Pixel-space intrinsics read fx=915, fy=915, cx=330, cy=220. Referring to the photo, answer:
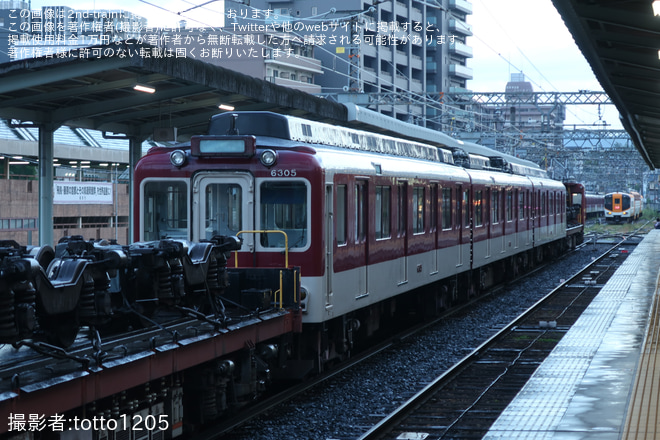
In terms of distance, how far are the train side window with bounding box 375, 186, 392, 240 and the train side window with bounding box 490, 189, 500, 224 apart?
8.73 meters

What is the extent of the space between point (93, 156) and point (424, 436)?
1820 cm

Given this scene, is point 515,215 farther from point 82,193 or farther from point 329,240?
point 329,240

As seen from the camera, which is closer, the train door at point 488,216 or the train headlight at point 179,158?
the train headlight at point 179,158

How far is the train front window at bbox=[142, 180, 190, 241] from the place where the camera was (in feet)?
36.3

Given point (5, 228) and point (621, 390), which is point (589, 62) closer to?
point (621, 390)

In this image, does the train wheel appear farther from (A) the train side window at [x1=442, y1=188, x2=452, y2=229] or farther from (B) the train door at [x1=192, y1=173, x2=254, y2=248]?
(A) the train side window at [x1=442, y1=188, x2=452, y2=229]

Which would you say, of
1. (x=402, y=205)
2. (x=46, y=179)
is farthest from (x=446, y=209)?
(x=46, y=179)

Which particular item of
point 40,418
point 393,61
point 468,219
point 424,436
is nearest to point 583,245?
point 468,219

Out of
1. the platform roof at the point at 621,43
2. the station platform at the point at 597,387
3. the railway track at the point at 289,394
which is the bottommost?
the railway track at the point at 289,394

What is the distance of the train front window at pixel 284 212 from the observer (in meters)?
10.7

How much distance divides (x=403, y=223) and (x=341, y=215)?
301 centimetres

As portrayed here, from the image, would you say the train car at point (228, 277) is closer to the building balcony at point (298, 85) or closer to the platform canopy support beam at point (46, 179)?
the platform canopy support beam at point (46, 179)

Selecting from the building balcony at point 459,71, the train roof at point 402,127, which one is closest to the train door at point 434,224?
the train roof at point 402,127

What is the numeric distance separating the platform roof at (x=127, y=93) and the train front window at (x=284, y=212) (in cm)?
355
